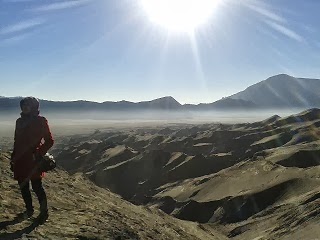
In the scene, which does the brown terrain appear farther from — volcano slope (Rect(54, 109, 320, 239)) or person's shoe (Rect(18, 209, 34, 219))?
person's shoe (Rect(18, 209, 34, 219))

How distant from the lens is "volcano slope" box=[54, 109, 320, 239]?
78.7 ft

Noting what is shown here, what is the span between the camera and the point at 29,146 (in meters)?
7.63

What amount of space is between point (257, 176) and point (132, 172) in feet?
93.2

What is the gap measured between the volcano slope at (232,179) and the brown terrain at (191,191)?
110 millimetres

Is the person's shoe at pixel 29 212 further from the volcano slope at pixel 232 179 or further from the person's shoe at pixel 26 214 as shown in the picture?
the volcano slope at pixel 232 179

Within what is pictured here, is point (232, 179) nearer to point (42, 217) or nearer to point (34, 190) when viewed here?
point (42, 217)

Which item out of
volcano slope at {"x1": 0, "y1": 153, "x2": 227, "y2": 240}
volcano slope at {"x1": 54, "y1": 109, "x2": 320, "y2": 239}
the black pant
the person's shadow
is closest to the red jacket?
the black pant

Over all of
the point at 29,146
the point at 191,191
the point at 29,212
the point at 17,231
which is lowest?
the point at 191,191

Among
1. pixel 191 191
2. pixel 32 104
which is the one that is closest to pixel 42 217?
pixel 32 104

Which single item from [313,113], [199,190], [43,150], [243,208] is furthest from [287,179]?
[313,113]

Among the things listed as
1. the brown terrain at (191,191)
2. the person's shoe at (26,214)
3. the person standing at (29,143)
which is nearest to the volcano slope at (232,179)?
the brown terrain at (191,191)

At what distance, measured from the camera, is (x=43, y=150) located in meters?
7.66

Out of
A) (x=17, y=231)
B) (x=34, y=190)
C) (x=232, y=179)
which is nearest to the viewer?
(x=17, y=231)

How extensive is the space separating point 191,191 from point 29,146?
117 feet
